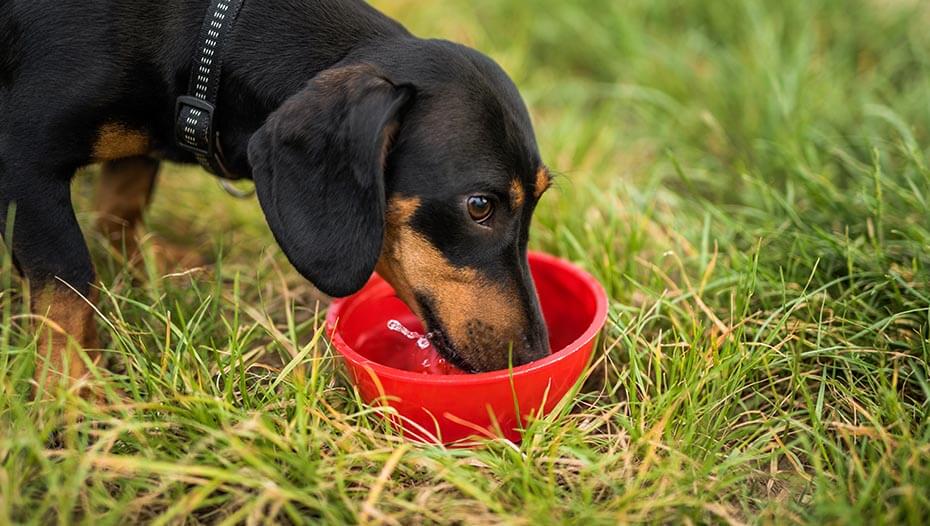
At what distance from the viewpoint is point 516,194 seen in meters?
2.53

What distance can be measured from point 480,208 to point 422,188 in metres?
0.18

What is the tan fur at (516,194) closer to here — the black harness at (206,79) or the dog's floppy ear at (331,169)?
the dog's floppy ear at (331,169)

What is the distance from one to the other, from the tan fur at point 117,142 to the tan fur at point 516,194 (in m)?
1.14

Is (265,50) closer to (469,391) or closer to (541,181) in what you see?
(541,181)

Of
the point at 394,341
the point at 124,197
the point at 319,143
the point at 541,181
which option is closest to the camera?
the point at 319,143

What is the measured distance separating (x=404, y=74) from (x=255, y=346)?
1110 mm

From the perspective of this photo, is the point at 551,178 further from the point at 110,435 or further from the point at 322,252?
the point at 110,435

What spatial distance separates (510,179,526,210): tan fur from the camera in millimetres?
2514

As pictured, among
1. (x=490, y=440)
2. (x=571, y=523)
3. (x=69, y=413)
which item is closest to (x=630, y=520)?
(x=571, y=523)

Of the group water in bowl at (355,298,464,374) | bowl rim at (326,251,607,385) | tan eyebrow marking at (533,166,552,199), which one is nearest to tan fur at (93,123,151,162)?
bowl rim at (326,251,607,385)

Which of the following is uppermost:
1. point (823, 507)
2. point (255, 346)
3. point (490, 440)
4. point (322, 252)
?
point (322, 252)

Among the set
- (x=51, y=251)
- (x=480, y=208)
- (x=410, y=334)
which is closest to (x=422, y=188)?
(x=480, y=208)

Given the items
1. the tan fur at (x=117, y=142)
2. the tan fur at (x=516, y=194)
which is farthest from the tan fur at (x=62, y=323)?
the tan fur at (x=516, y=194)

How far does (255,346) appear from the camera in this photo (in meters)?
3.03
